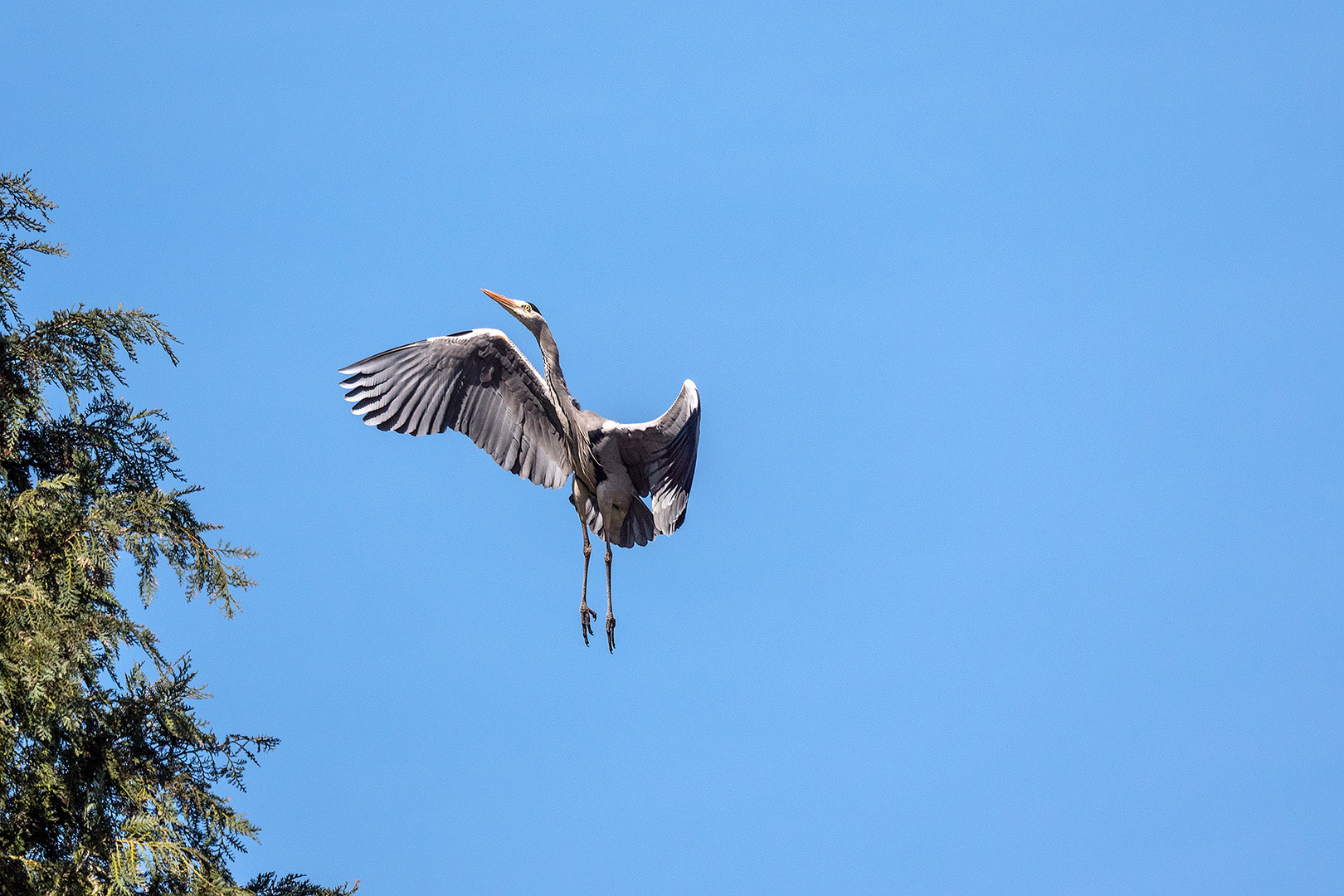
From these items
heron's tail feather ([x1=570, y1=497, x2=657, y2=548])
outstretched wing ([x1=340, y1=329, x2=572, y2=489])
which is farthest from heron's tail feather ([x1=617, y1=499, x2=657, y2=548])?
outstretched wing ([x1=340, y1=329, x2=572, y2=489])

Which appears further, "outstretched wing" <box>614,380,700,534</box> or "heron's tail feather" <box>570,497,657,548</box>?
"heron's tail feather" <box>570,497,657,548</box>

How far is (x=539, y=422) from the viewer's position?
11188 mm

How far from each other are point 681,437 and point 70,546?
385cm

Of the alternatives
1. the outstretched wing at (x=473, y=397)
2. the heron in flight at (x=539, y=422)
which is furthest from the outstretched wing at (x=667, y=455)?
the outstretched wing at (x=473, y=397)

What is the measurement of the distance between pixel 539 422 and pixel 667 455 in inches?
39.6

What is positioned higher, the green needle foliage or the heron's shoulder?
the heron's shoulder

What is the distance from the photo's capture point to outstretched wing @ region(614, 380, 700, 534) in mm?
10602

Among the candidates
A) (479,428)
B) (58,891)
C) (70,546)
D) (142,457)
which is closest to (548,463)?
(479,428)

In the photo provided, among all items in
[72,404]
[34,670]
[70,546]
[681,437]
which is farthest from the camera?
[681,437]

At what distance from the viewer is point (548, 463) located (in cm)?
1126

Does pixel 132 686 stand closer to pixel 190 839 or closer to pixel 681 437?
pixel 190 839

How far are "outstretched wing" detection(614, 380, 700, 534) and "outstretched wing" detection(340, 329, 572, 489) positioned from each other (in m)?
0.55

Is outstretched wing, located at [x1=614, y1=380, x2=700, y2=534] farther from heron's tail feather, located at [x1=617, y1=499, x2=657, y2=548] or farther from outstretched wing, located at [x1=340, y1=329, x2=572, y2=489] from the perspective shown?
outstretched wing, located at [x1=340, y1=329, x2=572, y2=489]

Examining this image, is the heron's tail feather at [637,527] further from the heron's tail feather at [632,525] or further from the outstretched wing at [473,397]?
the outstretched wing at [473,397]
